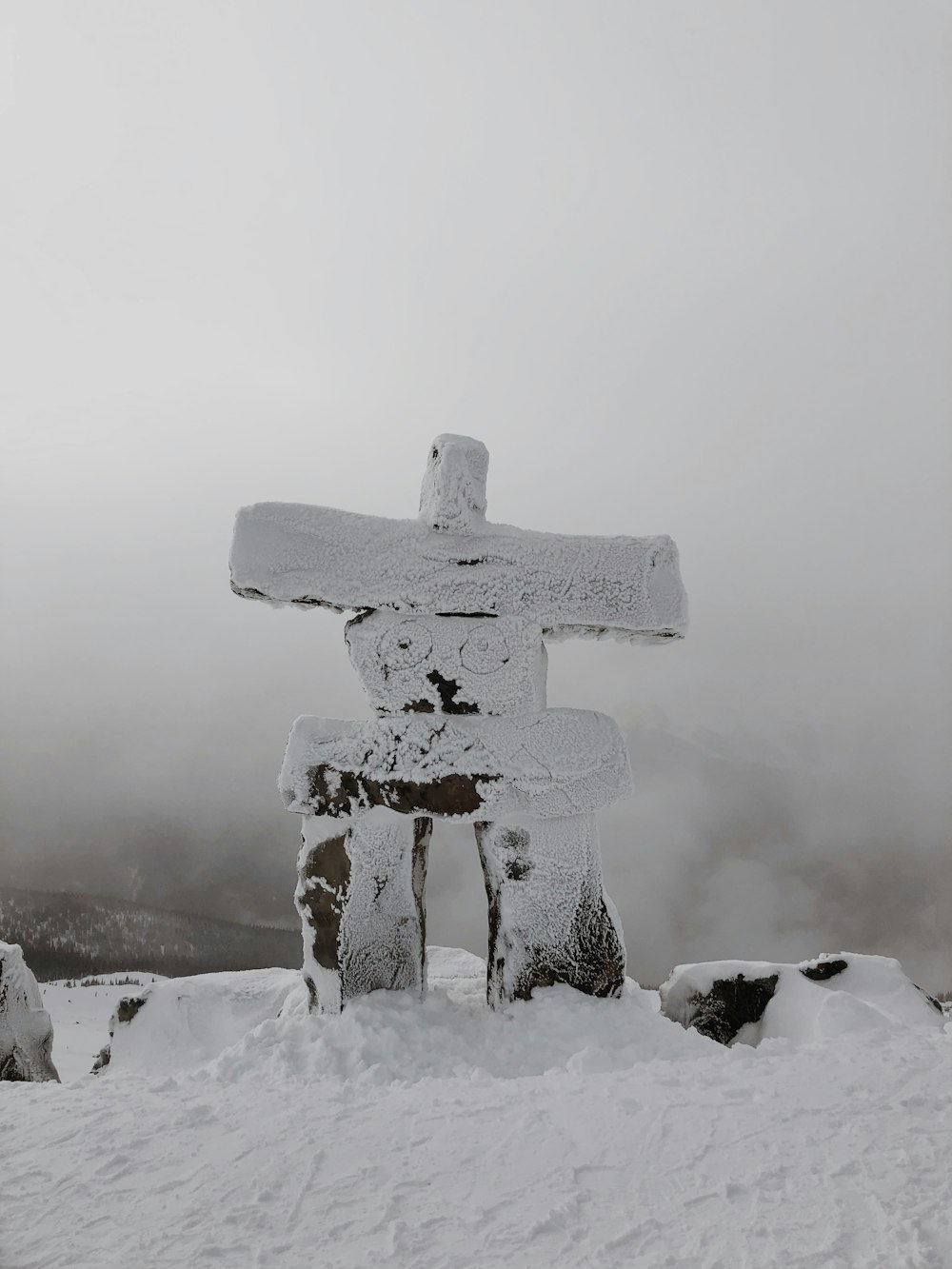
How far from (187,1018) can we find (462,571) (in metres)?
2.54

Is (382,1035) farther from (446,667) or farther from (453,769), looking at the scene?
(446,667)

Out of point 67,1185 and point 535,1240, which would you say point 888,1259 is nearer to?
point 535,1240

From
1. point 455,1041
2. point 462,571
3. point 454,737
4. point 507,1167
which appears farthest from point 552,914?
point 507,1167

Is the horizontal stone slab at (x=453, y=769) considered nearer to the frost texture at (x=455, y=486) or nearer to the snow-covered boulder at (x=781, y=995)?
the frost texture at (x=455, y=486)

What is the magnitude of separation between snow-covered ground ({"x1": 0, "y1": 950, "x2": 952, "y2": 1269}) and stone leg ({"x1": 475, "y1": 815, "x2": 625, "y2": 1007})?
0.96 meters

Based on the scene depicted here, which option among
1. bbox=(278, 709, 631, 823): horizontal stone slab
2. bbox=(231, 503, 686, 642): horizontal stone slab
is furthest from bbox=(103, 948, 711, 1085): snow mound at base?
bbox=(231, 503, 686, 642): horizontal stone slab

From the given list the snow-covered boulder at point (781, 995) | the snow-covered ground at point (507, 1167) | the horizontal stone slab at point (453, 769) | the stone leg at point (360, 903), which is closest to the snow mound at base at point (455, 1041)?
the stone leg at point (360, 903)

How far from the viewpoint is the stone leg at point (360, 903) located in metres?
3.48

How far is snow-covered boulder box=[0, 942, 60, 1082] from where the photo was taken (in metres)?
3.54

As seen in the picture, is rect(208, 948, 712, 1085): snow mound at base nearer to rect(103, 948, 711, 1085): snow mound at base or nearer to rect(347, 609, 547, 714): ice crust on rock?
rect(103, 948, 711, 1085): snow mound at base

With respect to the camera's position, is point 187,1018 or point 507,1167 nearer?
point 507,1167

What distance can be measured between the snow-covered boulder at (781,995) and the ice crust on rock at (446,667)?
1.78 metres

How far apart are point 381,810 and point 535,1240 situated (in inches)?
83.9

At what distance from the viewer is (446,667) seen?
3.61 meters
